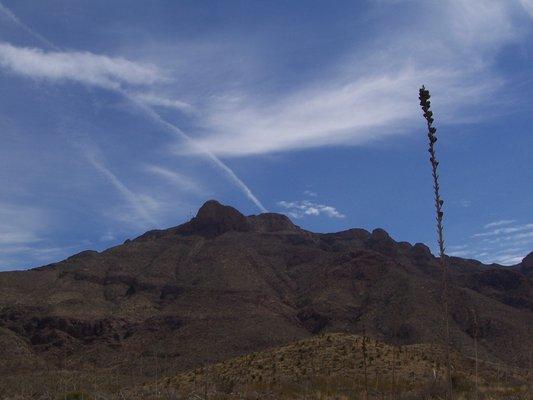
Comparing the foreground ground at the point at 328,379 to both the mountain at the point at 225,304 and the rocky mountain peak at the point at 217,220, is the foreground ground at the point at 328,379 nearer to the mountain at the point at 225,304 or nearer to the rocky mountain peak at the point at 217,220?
the mountain at the point at 225,304

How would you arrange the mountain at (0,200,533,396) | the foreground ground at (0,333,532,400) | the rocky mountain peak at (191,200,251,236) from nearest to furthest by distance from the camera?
the foreground ground at (0,333,532,400) → the mountain at (0,200,533,396) → the rocky mountain peak at (191,200,251,236)

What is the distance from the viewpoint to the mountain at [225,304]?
8600 centimetres

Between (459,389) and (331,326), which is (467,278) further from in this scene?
(459,389)

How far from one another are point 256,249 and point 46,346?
55.8 m

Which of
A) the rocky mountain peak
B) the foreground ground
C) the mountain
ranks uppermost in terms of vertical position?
the rocky mountain peak

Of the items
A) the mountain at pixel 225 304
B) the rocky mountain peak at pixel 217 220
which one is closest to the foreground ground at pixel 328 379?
the mountain at pixel 225 304

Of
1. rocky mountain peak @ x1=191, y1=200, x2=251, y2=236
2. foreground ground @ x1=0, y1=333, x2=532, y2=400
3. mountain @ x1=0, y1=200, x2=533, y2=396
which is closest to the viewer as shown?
foreground ground @ x1=0, y1=333, x2=532, y2=400

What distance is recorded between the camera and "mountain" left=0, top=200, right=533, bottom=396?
86.0m

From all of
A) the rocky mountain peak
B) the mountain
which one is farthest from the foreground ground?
the rocky mountain peak

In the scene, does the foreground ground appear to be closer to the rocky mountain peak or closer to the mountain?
the mountain

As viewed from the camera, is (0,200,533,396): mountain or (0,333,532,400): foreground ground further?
(0,200,533,396): mountain

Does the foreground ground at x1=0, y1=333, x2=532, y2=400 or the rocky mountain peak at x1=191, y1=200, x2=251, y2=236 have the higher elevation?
the rocky mountain peak at x1=191, y1=200, x2=251, y2=236

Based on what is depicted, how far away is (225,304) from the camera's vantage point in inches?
3949

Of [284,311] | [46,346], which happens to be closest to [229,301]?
[284,311]
